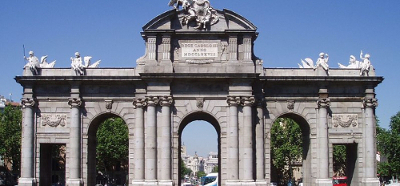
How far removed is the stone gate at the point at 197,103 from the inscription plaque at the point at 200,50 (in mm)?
65

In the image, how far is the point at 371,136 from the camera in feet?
126

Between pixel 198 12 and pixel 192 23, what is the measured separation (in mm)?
845

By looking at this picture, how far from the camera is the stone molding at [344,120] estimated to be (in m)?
38.7

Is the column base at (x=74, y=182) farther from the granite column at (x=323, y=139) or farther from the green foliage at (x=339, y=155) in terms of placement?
the green foliage at (x=339, y=155)

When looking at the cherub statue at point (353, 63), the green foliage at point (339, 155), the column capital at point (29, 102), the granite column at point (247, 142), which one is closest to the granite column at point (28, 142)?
the column capital at point (29, 102)

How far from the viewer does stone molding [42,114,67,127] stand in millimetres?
38188

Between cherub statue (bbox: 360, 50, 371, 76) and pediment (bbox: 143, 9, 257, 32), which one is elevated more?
pediment (bbox: 143, 9, 257, 32)

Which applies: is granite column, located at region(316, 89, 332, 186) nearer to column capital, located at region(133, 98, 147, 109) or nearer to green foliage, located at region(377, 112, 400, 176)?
column capital, located at region(133, 98, 147, 109)

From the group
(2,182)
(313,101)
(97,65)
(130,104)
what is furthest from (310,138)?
(2,182)

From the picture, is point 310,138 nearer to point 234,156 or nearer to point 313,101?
point 313,101

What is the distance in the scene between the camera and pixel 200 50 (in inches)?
1485

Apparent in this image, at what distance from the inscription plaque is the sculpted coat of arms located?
1.18 m

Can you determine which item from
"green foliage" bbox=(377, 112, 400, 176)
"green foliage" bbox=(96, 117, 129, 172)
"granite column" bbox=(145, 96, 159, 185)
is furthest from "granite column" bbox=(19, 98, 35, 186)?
"green foliage" bbox=(377, 112, 400, 176)

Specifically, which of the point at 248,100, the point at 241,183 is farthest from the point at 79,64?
the point at 241,183
